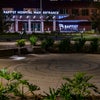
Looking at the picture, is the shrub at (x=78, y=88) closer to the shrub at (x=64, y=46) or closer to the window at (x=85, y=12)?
the shrub at (x=64, y=46)

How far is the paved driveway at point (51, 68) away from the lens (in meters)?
11.8

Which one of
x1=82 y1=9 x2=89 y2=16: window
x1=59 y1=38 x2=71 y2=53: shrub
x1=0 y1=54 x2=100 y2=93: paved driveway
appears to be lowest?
x1=0 y1=54 x2=100 y2=93: paved driveway

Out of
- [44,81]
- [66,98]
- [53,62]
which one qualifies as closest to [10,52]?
[53,62]

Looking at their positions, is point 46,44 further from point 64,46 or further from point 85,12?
point 85,12

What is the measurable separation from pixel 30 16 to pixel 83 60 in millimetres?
70823

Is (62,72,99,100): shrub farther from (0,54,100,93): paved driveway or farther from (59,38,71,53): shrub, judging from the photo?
(59,38,71,53): shrub

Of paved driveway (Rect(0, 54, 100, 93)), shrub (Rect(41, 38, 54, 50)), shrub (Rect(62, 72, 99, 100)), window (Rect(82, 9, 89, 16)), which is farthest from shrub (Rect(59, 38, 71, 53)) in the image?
window (Rect(82, 9, 89, 16))

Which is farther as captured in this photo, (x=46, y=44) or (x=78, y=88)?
(x=46, y=44)

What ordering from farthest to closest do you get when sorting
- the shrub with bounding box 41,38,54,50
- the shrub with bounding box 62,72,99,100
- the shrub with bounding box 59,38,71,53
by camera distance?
the shrub with bounding box 41,38,54,50 < the shrub with bounding box 59,38,71,53 < the shrub with bounding box 62,72,99,100

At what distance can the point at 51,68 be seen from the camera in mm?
14984

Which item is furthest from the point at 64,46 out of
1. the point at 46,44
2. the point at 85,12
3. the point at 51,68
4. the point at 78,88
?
the point at 85,12

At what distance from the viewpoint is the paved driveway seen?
38.6 feet

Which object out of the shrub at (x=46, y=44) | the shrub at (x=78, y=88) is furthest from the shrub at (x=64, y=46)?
the shrub at (x=78, y=88)

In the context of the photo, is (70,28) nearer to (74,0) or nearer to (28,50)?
(74,0)
